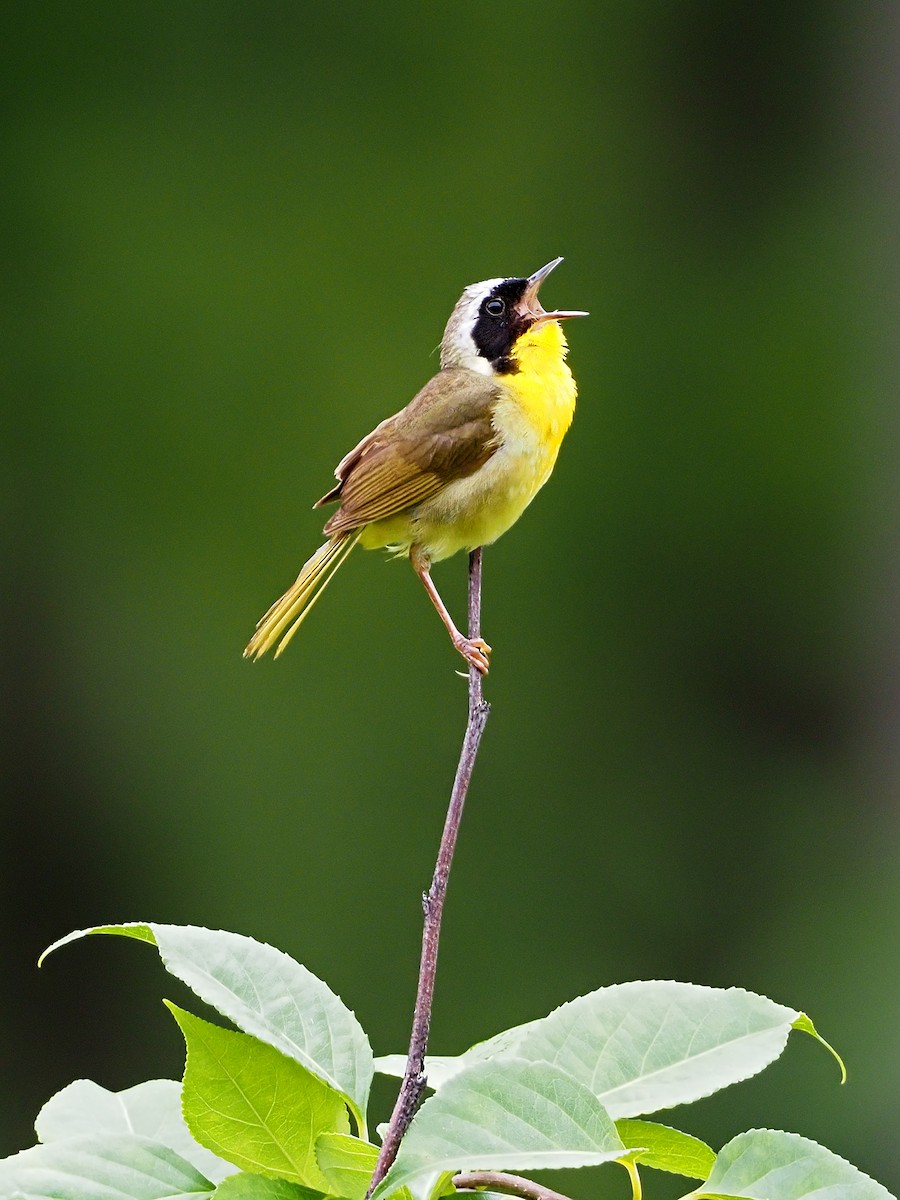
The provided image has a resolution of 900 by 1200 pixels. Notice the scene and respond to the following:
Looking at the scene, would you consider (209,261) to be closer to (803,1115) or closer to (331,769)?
(331,769)

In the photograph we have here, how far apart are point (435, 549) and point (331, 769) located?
2.08 metres

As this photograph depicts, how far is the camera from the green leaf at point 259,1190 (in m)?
0.58

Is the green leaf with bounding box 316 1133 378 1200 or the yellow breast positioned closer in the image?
the green leaf with bounding box 316 1133 378 1200

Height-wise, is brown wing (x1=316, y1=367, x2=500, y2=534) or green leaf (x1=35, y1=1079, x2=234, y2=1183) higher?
brown wing (x1=316, y1=367, x2=500, y2=534)

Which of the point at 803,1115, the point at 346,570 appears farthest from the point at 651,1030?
the point at 803,1115

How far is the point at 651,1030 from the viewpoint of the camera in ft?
2.10

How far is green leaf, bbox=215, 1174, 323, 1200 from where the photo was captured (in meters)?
0.58

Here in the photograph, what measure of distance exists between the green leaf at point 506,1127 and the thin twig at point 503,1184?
0.02 m

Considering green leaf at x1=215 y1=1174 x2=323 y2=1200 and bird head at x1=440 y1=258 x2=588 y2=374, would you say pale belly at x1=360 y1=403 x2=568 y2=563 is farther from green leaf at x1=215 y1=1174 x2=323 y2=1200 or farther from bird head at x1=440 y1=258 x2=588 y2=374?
green leaf at x1=215 y1=1174 x2=323 y2=1200

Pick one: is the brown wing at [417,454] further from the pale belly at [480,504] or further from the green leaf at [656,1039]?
the green leaf at [656,1039]

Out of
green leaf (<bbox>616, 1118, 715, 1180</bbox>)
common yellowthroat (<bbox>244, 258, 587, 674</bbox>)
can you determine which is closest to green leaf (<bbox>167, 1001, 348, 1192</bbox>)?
green leaf (<bbox>616, 1118, 715, 1180</bbox>)

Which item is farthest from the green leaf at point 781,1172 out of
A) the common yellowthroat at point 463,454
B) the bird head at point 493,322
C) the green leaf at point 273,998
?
the bird head at point 493,322

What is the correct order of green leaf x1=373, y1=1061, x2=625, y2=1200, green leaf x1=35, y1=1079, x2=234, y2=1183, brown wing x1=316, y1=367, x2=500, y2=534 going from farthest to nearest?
brown wing x1=316, y1=367, x2=500, y2=534
green leaf x1=35, y1=1079, x2=234, y2=1183
green leaf x1=373, y1=1061, x2=625, y2=1200

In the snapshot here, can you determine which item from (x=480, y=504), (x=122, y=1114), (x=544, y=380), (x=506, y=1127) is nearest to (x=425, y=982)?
(x=506, y=1127)
